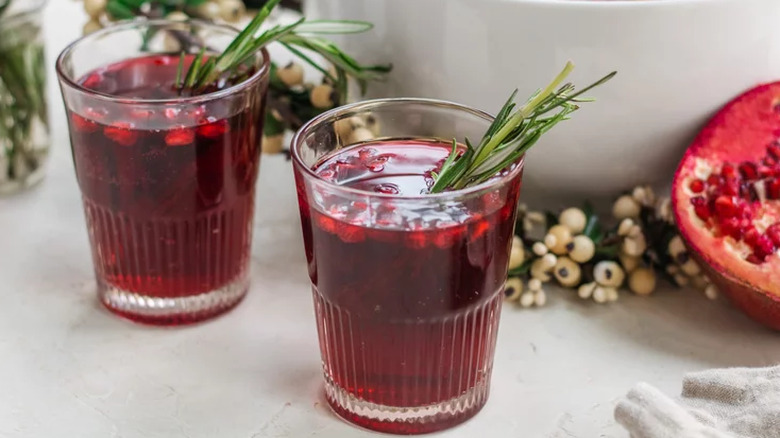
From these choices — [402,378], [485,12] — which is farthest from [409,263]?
[485,12]

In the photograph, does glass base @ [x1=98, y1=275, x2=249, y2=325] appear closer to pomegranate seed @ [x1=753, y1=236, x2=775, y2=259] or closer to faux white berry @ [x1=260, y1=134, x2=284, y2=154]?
faux white berry @ [x1=260, y1=134, x2=284, y2=154]

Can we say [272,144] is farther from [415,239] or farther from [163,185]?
[415,239]

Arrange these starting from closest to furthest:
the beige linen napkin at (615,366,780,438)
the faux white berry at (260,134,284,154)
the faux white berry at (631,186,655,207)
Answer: the beige linen napkin at (615,366,780,438) < the faux white berry at (631,186,655,207) < the faux white berry at (260,134,284,154)

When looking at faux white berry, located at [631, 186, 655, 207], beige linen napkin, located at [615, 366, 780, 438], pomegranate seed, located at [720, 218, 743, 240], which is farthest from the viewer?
faux white berry, located at [631, 186, 655, 207]

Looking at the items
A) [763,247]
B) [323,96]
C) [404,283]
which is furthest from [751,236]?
[323,96]

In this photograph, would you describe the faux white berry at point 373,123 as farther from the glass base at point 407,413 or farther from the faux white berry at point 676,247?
the faux white berry at point 676,247

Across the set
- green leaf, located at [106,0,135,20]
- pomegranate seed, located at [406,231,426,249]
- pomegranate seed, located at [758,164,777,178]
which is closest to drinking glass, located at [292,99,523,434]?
pomegranate seed, located at [406,231,426,249]

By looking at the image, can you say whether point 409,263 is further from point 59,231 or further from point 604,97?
point 59,231
